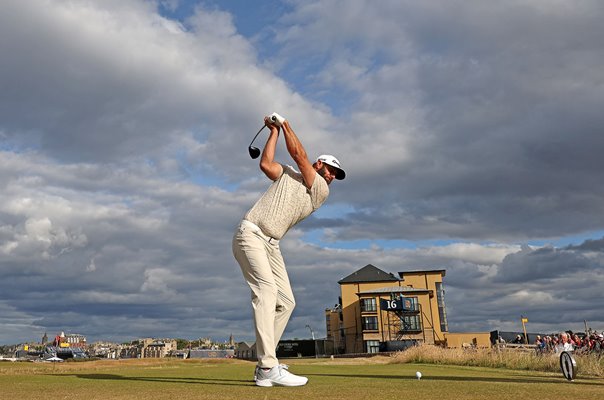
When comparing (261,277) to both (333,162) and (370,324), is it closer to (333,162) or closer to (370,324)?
(333,162)

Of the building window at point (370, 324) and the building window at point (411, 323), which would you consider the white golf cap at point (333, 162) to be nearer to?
the building window at point (411, 323)

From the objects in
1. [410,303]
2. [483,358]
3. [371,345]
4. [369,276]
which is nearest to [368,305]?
[371,345]

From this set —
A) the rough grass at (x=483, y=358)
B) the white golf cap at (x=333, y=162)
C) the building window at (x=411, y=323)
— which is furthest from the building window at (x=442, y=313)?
the white golf cap at (x=333, y=162)

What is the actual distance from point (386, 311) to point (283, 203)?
59792mm

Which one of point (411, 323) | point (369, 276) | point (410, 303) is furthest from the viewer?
point (369, 276)

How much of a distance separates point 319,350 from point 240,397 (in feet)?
217

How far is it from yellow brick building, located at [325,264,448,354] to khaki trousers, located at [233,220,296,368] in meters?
51.2

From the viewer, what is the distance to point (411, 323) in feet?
211

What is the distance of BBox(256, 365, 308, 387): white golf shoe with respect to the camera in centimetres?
555

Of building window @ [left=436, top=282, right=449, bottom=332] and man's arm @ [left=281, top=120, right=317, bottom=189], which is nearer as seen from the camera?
man's arm @ [left=281, top=120, right=317, bottom=189]

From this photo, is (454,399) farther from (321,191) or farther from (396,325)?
(396,325)

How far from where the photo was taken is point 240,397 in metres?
4.31

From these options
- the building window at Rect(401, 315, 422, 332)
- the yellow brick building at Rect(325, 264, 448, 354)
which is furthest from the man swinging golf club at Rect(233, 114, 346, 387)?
the building window at Rect(401, 315, 422, 332)

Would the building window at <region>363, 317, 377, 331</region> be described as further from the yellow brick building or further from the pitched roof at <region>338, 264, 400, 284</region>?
the pitched roof at <region>338, 264, 400, 284</region>
